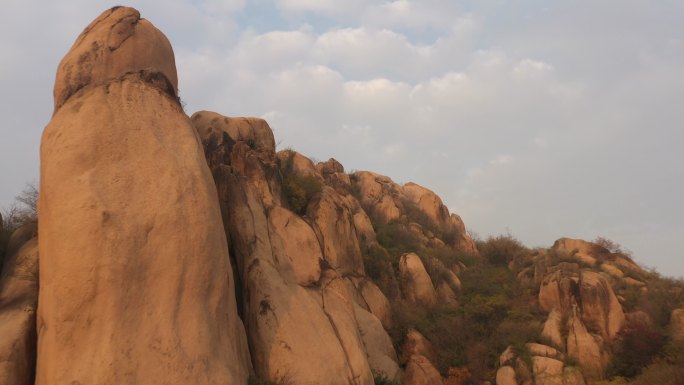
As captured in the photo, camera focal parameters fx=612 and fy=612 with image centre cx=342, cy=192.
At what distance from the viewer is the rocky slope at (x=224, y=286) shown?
42.6 feet

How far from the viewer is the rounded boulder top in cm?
1645

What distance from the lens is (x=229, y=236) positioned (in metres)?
19.2

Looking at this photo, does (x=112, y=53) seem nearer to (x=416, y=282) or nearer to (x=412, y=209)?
(x=416, y=282)

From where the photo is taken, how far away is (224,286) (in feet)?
48.3

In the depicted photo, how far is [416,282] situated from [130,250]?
709 inches

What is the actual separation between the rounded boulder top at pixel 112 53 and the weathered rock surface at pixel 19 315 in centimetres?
413

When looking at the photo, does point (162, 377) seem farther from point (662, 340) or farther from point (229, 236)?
point (662, 340)

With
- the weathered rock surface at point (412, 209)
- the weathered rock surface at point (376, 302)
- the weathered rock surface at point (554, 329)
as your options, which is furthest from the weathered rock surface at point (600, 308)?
the weathered rock surface at point (412, 209)

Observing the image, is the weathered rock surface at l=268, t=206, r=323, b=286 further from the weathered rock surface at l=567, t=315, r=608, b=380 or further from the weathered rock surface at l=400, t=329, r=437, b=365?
the weathered rock surface at l=567, t=315, r=608, b=380

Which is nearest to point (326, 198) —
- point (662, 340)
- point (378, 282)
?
point (378, 282)

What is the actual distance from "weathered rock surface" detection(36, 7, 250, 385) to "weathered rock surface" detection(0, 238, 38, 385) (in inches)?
23.2

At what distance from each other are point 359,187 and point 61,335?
29419mm

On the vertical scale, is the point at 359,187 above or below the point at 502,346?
above

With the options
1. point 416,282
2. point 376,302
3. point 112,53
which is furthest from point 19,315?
point 416,282
